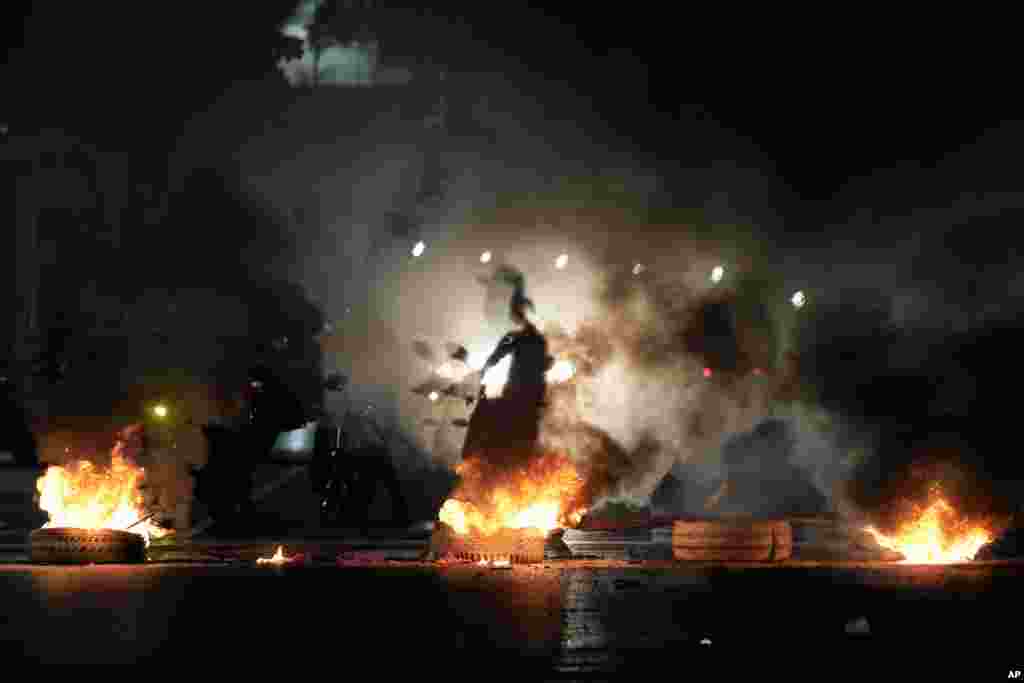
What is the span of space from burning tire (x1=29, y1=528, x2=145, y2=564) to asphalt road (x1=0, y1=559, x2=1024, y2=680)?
1.81 feet

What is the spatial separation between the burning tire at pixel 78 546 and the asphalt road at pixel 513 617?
551 mm

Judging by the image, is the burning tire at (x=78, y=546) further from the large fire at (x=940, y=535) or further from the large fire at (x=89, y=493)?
the large fire at (x=940, y=535)

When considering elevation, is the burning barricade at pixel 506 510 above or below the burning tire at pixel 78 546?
above

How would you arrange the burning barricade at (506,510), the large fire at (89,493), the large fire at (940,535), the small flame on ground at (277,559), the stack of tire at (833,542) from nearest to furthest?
the large fire at (940,535) → the small flame on ground at (277,559) → the burning barricade at (506,510) → the stack of tire at (833,542) → the large fire at (89,493)

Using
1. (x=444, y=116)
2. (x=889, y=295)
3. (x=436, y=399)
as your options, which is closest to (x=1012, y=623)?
(x=889, y=295)

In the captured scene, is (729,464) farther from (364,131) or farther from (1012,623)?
(364,131)

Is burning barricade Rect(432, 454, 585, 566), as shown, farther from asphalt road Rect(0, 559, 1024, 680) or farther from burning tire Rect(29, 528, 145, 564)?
burning tire Rect(29, 528, 145, 564)

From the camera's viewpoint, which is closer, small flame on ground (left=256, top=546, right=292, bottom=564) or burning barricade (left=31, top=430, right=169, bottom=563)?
burning barricade (left=31, top=430, right=169, bottom=563)

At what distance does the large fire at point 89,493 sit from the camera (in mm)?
24172

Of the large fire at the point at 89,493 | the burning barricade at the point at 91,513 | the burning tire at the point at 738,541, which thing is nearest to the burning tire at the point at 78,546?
the burning barricade at the point at 91,513

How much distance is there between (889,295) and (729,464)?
814 cm

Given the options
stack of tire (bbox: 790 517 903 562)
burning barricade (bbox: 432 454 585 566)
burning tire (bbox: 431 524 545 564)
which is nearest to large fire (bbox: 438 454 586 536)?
burning barricade (bbox: 432 454 585 566)

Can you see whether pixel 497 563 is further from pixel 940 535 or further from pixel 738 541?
pixel 940 535

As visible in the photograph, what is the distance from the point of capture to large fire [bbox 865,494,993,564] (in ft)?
74.9
